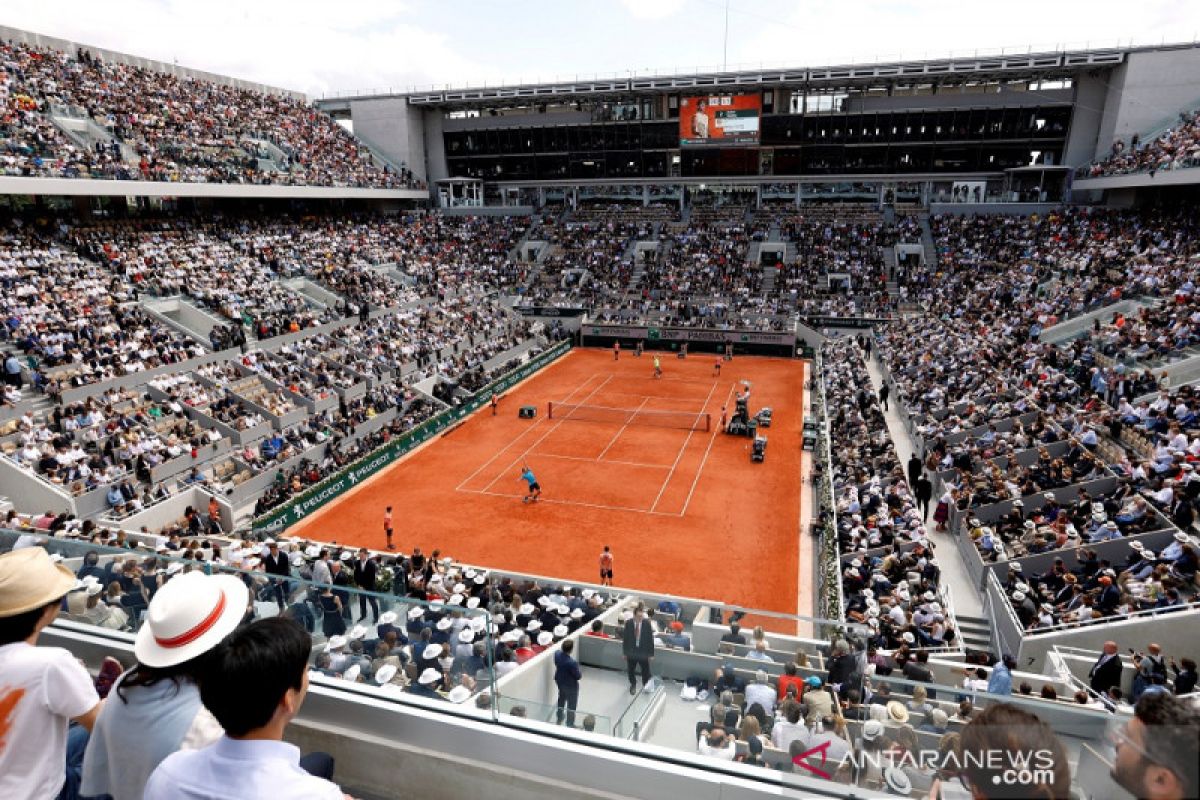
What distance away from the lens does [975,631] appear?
1447 centimetres

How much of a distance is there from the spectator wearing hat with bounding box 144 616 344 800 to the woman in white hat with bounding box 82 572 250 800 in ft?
1.65

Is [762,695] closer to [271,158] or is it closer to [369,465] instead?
[369,465]

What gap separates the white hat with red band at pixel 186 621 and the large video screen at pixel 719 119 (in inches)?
→ 2328

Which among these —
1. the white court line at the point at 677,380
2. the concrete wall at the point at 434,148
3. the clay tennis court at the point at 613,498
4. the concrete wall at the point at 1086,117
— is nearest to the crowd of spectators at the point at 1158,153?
the concrete wall at the point at 1086,117

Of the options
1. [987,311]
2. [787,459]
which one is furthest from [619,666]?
[987,311]

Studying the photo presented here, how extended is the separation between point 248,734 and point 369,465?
2461cm

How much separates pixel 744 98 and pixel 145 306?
45.0 metres

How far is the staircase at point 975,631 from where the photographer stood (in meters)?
14.2

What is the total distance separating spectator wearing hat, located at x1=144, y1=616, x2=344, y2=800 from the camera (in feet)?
8.20

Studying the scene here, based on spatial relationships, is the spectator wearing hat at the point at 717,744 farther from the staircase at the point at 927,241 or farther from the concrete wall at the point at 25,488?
the staircase at the point at 927,241

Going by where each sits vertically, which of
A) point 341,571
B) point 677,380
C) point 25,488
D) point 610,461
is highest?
point 341,571

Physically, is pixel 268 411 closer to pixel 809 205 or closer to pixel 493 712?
pixel 493 712

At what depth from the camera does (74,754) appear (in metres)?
3.75

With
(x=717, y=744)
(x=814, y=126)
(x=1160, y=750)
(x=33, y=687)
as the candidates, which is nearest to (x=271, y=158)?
(x=814, y=126)
